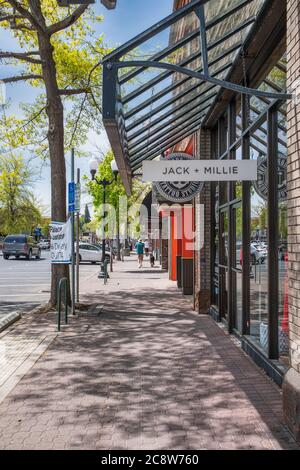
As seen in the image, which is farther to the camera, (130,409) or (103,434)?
(130,409)

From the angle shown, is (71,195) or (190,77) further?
(71,195)

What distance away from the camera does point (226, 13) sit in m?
6.09

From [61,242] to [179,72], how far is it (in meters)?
6.85

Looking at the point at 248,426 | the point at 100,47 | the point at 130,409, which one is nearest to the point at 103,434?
the point at 130,409

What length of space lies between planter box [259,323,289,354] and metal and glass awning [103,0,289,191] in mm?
2675

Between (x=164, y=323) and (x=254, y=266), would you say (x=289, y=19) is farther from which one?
(x=164, y=323)

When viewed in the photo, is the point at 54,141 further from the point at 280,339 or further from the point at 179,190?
the point at 280,339

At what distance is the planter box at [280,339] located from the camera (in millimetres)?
6020

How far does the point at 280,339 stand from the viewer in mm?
6098

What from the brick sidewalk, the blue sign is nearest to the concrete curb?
the brick sidewalk

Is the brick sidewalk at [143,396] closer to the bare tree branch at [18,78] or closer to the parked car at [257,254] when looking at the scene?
the parked car at [257,254]

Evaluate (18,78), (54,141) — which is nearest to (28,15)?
(18,78)

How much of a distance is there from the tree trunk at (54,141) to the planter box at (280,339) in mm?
5854

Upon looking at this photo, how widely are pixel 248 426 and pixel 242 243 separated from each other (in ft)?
12.1
